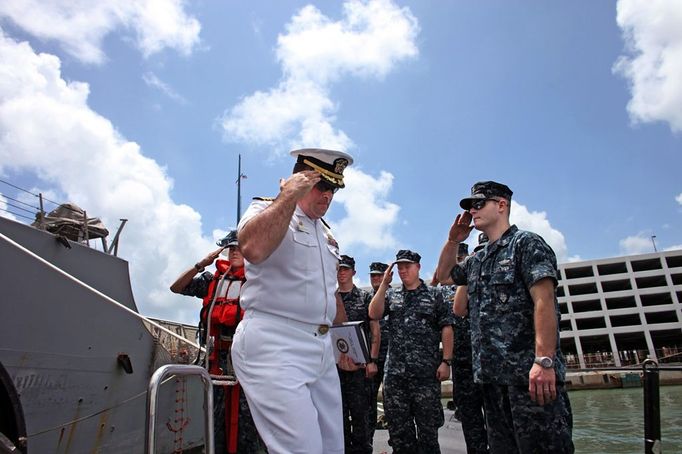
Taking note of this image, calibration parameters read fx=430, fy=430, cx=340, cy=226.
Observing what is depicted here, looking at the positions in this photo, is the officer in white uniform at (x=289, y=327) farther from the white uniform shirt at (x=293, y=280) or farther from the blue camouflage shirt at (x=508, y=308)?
the blue camouflage shirt at (x=508, y=308)

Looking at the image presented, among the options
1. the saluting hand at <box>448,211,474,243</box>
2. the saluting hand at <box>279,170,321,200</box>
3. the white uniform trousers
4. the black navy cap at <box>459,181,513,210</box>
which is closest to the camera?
the white uniform trousers

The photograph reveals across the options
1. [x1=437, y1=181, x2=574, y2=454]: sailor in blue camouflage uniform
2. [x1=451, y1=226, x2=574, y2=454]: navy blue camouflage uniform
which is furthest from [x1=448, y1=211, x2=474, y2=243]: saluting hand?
[x1=451, y1=226, x2=574, y2=454]: navy blue camouflage uniform

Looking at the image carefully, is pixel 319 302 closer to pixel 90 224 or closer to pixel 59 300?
pixel 59 300

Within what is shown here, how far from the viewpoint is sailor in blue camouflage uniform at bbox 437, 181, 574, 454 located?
220 centimetres

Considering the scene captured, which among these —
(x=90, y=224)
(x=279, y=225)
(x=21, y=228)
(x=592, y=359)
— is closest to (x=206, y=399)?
(x=279, y=225)

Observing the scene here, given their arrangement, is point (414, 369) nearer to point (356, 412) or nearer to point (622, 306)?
point (356, 412)

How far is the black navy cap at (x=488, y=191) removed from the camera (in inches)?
111

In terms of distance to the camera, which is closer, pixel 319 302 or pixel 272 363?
pixel 272 363

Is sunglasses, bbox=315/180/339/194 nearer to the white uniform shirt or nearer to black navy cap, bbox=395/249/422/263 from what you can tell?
the white uniform shirt

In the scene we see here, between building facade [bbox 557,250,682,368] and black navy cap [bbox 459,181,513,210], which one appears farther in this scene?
building facade [bbox 557,250,682,368]

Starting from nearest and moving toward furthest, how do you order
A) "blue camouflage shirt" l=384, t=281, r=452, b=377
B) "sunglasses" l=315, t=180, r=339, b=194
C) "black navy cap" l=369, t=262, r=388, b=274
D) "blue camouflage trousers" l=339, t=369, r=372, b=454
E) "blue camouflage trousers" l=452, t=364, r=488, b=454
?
1. "sunglasses" l=315, t=180, r=339, b=194
2. "blue camouflage trousers" l=452, t=364, r=488, b=454
3. "blue camouflage shirt" l=384, t=281, r=452, b=377
4. "blue camouflage trousers" l=339, t=369, r=372, b=454
5. "black navy cap" l=369, t=262, r=388, b=274

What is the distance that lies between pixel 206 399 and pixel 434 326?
2.96m

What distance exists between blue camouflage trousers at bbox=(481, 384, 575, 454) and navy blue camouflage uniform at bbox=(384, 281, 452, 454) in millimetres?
1616

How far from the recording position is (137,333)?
5.35m
